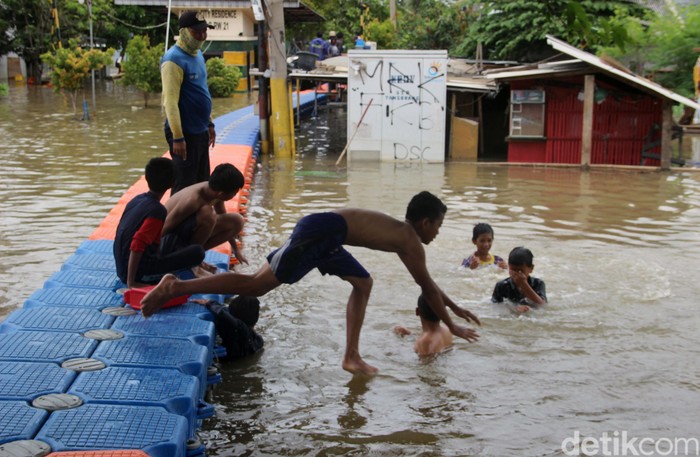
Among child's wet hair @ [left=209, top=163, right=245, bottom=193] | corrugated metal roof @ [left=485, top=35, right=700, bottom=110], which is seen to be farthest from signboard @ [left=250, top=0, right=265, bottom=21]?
child's wet hair @ [left=209, top=163, right=245, bottom=193]

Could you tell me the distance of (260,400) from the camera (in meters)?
5.27

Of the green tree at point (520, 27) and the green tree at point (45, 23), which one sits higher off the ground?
the green tree at point (45, 23)

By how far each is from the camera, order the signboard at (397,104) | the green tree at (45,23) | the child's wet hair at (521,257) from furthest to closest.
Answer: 1. the green tree at (45,23)
2. the signboard at (397,104)
3. the child's wet hair at (521,257)

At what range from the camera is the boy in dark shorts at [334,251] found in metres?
5.15

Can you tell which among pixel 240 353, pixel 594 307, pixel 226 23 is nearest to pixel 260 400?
pixel 240 353

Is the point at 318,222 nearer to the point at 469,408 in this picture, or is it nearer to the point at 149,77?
the point at 469,408

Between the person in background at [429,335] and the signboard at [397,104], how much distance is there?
40.1 ft

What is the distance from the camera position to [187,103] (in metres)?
7.22

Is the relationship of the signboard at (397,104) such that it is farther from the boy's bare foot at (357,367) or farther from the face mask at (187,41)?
the boy's bare foot at (357,367)

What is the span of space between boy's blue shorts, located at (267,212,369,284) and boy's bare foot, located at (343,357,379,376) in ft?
2.60

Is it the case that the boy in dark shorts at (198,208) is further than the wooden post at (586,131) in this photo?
No

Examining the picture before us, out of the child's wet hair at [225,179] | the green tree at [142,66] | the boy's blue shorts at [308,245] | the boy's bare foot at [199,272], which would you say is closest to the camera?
the boy's blue shorts at [308,245]

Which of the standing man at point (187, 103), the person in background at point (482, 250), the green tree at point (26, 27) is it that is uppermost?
the green tree at point (26, 27)

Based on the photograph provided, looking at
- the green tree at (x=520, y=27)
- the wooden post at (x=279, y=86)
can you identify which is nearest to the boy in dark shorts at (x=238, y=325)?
the wooden post at (x=279, y=86)
